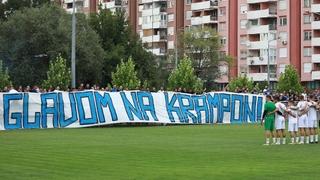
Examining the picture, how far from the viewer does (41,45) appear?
8156 cm

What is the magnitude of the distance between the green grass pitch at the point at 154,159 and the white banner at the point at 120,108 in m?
9.42

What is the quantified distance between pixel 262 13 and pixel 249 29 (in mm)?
3722

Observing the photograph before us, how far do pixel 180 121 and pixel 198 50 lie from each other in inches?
2741

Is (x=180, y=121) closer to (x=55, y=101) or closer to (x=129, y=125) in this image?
(x=129, y=125)

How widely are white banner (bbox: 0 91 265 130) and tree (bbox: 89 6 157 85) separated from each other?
1661 inches

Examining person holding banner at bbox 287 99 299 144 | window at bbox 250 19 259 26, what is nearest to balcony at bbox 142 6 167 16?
window at bbox 250 19 259 26

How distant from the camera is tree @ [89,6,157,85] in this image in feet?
303

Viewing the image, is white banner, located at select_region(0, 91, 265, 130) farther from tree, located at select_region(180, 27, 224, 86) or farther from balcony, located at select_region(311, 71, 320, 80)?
tree, located at select_region(180, 27, 224, 86)

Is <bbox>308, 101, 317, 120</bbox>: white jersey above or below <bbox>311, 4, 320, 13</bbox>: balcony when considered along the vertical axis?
below

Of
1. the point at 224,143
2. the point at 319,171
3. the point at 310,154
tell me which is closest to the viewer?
the point at 319,171

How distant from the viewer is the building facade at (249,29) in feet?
353

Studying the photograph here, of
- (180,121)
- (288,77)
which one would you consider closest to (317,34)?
(288,77)

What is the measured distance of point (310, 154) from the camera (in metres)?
23.8

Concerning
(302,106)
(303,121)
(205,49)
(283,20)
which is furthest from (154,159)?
(205,49)
